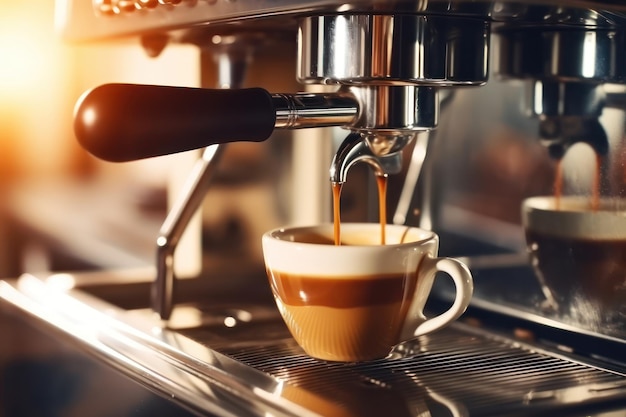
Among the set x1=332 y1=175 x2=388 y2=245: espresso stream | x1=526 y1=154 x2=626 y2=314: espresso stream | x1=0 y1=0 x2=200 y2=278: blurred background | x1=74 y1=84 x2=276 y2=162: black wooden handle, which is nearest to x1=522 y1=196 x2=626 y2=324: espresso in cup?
x1=526 y1=154 x2=626 y2=314: espresso stream

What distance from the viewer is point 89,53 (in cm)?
118

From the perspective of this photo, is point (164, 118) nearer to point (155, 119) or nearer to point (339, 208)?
point (155, 119)

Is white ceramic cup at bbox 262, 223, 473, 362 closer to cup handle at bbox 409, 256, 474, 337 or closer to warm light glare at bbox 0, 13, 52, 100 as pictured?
cup handle at bbox 409, 256, 474, 337

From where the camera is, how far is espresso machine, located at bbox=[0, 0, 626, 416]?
1.51ft

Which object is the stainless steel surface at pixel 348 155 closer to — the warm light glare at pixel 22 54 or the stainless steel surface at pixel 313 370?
the stainless steel surface at pixel 313 370

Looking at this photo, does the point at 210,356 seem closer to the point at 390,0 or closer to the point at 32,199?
the point at 390,0

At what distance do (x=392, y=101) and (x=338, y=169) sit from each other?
0.05 meters

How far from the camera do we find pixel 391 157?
0.58m

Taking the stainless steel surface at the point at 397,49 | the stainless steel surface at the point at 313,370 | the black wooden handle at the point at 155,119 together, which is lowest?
the stainless steel surface at the point at 313,370

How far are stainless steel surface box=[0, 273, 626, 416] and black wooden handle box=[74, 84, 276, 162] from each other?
0.42 ft

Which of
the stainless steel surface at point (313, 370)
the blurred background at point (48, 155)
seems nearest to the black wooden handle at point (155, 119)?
the stainless steel surface at point (313, 370)

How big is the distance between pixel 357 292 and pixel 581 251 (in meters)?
0.16

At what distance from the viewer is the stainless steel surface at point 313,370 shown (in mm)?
458

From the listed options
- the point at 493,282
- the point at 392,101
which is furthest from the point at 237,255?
the point at 392,101
